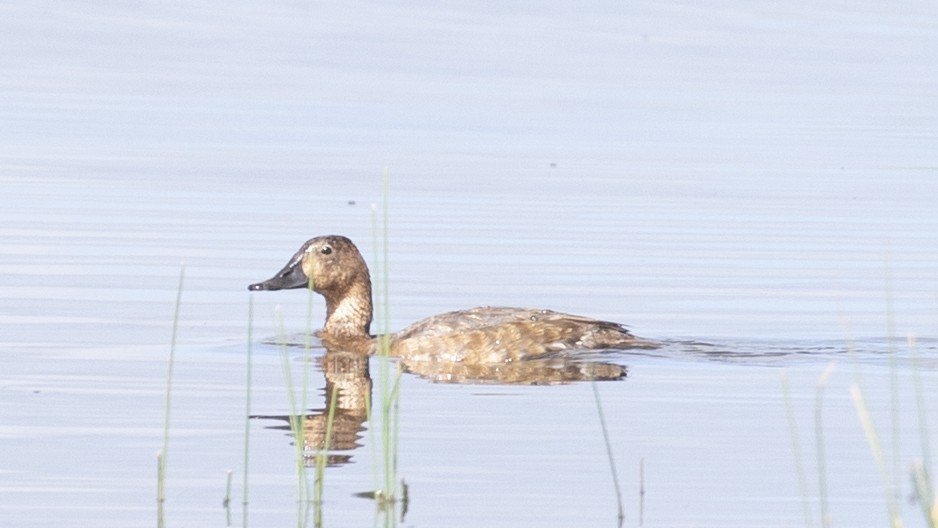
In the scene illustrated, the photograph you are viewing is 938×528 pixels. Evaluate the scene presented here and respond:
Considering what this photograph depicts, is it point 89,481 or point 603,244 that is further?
point 603,244

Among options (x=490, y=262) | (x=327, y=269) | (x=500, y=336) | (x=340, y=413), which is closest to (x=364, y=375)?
(x=500, y=336)

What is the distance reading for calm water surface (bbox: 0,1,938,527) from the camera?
833 centimetres

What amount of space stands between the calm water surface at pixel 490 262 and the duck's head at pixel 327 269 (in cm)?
27

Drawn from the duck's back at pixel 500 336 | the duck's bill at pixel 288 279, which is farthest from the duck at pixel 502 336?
the duck's bill at pixel 288 279

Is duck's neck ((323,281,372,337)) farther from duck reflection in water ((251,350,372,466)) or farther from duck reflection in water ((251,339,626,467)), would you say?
duck reflection in water ((251,350,372,466))

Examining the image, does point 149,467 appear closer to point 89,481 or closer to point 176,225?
point 89,481

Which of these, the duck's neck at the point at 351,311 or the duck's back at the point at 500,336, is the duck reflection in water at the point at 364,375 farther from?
the duck's neck at the point at 351,311

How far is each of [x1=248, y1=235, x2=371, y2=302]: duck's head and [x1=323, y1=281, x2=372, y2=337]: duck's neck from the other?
17 millimetres

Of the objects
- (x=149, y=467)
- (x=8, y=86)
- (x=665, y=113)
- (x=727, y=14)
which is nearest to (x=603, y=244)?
(x=149, y=467)

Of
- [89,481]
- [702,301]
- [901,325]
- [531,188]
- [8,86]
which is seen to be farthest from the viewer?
[8,86]

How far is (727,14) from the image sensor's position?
4419 cm

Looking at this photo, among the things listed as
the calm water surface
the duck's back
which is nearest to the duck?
the duck's back

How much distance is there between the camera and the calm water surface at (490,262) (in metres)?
8.33

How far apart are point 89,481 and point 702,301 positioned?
5739 millimetres
